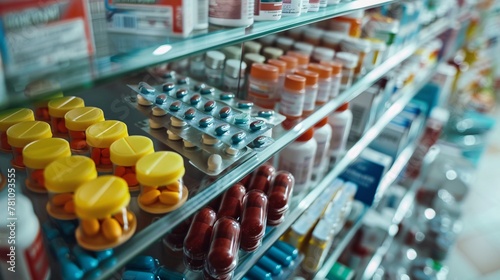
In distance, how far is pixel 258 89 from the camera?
109 centimetres

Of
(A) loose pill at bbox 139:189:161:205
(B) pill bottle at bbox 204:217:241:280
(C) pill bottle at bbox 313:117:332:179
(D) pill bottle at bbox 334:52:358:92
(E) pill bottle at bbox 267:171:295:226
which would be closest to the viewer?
(A) loose pill at bbox 139:189:161:205

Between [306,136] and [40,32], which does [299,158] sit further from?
[40,32]

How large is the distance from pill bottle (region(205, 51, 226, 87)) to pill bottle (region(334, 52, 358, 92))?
488mm

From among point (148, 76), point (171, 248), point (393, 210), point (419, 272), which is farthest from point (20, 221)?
point (419, 272)

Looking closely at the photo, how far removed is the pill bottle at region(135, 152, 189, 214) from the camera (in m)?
0.65

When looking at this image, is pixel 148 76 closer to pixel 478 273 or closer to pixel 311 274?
pixel 311 274

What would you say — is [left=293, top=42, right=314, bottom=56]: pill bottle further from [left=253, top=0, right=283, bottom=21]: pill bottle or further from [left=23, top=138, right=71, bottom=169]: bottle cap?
[left=23, top=138, right=71, bottom=169]: bottle cap

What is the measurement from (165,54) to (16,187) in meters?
0.40

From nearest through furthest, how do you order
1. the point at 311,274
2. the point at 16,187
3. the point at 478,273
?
the point at 16,187 < the point at 311,274 < the point at 478,273

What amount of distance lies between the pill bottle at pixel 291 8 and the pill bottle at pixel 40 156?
1.82 feet

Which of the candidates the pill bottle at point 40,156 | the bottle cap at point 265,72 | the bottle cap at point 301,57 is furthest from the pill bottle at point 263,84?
the pill bottle at point 40,156

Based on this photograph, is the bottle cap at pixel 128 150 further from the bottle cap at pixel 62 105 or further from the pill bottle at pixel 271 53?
the pill bottle at pixel 271 53

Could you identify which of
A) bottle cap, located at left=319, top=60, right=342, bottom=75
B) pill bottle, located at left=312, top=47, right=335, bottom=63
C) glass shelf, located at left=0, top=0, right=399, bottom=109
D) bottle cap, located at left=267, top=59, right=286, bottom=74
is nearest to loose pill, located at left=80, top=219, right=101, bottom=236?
glass shelf, located at left=0, top=0, right=399, bottom=109

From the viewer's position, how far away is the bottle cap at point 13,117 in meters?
0.77
